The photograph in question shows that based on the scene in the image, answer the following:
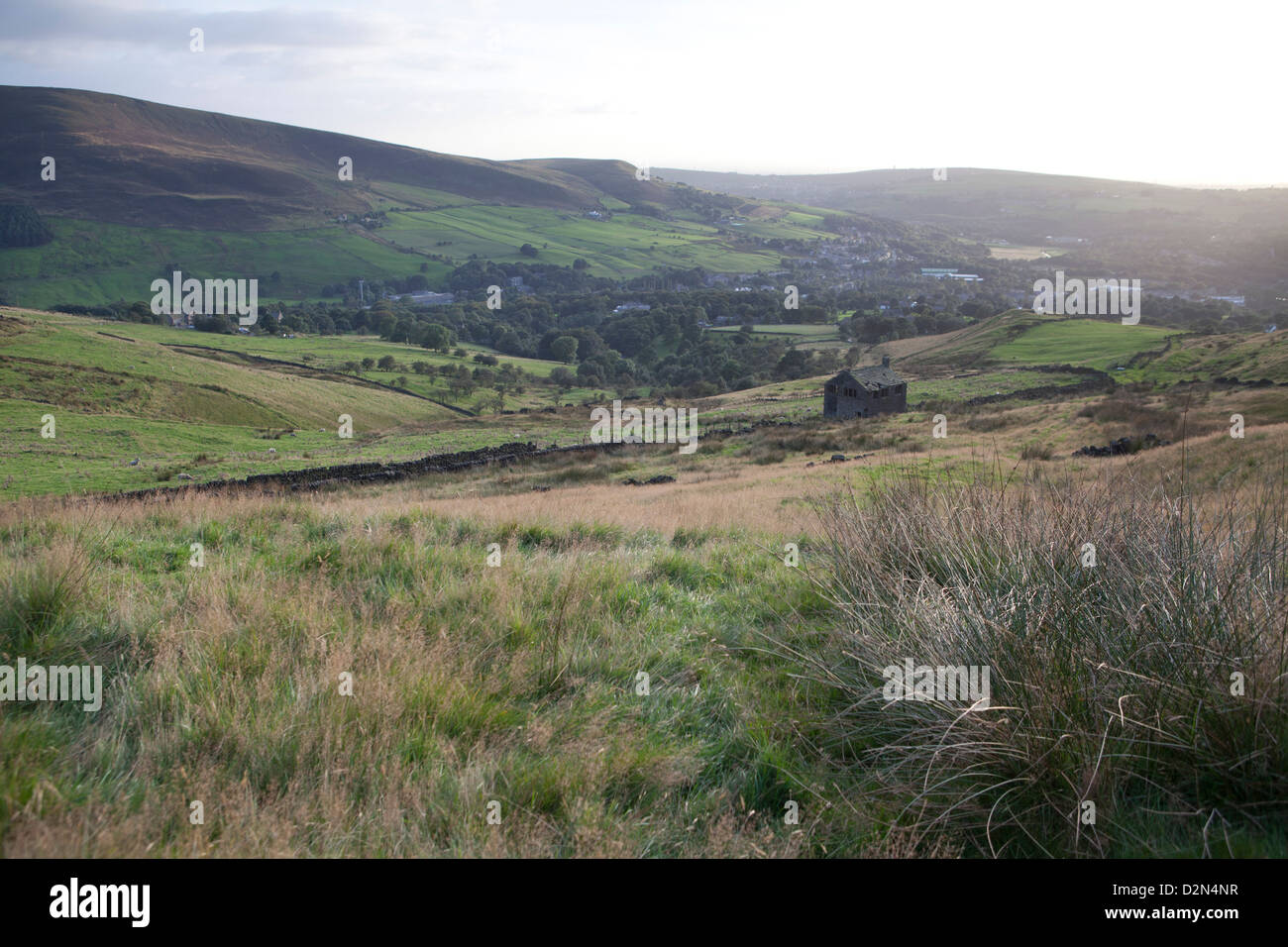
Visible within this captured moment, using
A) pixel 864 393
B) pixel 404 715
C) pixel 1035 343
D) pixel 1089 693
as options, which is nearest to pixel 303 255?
pixel 1035 343

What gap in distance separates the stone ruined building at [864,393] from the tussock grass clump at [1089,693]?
46743 millimetres

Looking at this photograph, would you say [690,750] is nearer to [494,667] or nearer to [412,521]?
[494,667]

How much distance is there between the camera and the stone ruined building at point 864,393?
1975 inches

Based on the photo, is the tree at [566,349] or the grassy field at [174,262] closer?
the tree at [566,349]

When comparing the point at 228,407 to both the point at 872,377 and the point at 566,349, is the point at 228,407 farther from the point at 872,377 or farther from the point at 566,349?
the point at 566,349

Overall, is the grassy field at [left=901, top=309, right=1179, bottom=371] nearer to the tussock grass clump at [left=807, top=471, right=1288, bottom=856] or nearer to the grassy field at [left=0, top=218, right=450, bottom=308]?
the tussock grass clump at [left=807, top=471, right=1288, bottom=856]

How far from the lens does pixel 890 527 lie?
5191 mm

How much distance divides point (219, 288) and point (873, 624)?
12852 centimetres

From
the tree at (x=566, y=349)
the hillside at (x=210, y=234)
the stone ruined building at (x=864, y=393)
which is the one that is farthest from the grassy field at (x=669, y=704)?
the hillside at (x=210, y=234)

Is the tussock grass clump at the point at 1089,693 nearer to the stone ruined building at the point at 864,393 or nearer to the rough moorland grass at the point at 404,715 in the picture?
the rough moorland grass at the point at 404,715

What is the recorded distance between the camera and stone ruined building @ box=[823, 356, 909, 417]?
165ft

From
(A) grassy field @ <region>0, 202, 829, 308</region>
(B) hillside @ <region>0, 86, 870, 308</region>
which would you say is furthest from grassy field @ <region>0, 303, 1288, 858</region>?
(B) hillside @ <region>0, 86, 870, 308</region>
